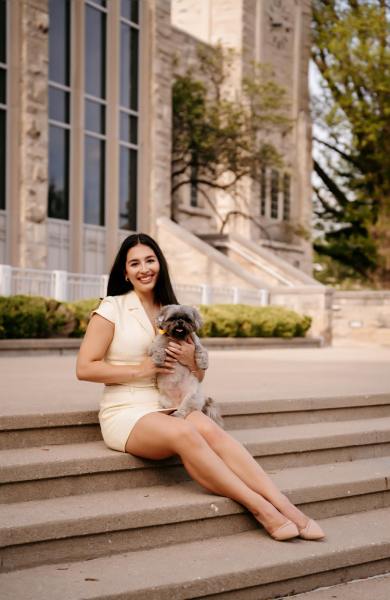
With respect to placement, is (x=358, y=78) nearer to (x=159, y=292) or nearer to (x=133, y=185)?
(x=133, y=185)

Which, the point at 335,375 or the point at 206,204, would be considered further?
the point at 206,204

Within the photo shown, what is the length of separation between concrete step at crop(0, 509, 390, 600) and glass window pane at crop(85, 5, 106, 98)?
18.7 m

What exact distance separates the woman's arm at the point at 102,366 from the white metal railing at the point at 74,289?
8.05 meters

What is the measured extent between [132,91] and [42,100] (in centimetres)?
452

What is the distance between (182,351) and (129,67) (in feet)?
64.4

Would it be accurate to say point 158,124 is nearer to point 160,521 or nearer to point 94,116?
point 94,116

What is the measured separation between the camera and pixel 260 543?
4527 millimetres

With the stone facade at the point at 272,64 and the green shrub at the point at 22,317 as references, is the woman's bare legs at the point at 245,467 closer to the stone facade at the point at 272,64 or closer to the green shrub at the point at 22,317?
the green shrub at the point at 22,317

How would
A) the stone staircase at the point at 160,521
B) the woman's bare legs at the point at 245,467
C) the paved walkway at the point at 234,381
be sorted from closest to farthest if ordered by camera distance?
the stone staircase at the point at 160,521 → the woman's bare legs at the point at 245,467 → the paved walkway at the point at 234,381

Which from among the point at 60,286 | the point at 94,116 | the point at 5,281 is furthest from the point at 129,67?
the point at 5,281

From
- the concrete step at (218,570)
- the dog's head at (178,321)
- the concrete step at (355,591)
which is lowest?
the concrete step at (355,591)

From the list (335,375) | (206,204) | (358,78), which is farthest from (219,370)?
(358,78)

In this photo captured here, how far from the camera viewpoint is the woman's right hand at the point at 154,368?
16.3ft

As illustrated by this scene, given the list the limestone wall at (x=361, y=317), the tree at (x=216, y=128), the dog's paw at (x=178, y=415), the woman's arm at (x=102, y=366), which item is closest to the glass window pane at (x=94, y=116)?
the tree at (x=216, y=128)
